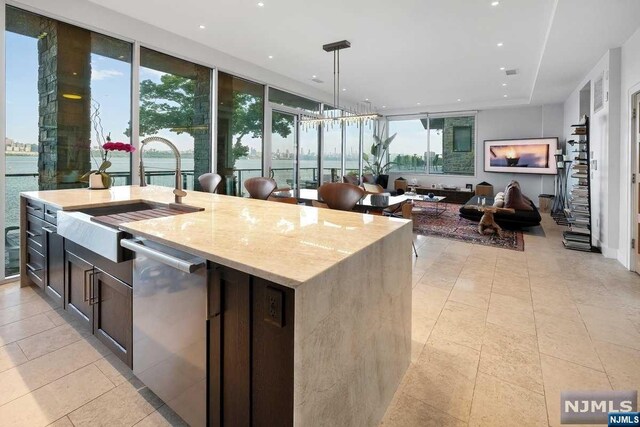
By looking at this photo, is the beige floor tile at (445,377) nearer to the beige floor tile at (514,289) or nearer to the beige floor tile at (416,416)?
the beige floor tile at (416,416)

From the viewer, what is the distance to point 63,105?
149 inches

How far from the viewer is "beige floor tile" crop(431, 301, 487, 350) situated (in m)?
2.41

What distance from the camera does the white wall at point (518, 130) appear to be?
362 inches

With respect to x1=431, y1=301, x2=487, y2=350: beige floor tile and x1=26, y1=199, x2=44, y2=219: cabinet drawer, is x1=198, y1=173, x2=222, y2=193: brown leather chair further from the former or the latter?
x1=431, y1=301, x2=487, y2=350: beige floor tile

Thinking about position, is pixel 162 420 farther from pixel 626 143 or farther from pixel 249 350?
pixel 626 143

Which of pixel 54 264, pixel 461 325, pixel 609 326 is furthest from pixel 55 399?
pixel 609 326

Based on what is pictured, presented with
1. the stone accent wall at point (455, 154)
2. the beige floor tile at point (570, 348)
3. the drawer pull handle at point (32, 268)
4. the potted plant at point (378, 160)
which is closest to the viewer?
the beige floor tile at point (570, 348)

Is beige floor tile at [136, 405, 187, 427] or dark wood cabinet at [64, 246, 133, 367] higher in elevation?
dark wood cabinet at [64, 246, 133, 367]

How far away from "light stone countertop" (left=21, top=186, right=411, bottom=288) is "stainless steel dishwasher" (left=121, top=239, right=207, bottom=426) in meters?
0.08

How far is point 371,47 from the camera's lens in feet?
17.0

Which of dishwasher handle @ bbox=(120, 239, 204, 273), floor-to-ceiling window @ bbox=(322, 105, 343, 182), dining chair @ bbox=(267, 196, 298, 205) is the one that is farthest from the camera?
floor-to-ceiling window @ bbox=(322, 105, 343, 182)

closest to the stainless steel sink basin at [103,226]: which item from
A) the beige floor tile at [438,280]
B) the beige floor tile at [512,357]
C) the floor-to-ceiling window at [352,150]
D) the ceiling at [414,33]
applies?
the beige floor tile at [512,357]

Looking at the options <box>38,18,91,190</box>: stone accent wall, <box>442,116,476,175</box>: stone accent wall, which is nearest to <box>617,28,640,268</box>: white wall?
<box>442,116,476,175</box>: stone accent wall

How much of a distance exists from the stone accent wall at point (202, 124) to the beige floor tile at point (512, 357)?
465 centimetres
